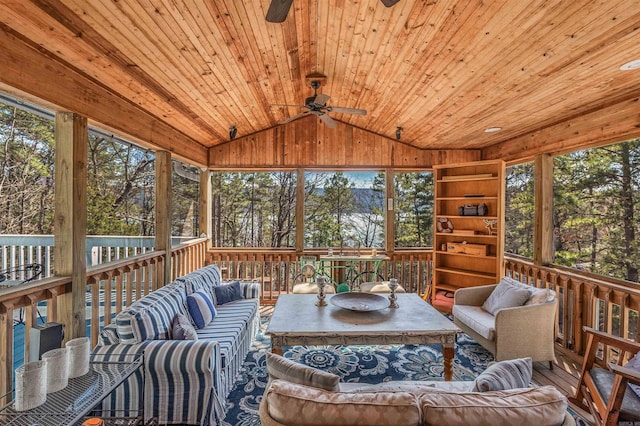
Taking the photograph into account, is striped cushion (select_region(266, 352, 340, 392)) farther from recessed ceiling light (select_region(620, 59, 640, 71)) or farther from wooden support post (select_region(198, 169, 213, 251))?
wooden support post (select_region(198, 169, 213, 251))

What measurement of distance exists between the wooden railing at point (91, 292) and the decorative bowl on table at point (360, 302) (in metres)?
2.23

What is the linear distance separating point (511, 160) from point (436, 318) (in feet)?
10.9

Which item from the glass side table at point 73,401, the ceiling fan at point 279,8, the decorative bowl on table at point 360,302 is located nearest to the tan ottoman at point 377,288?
the decorative bowl on table at point 360,302

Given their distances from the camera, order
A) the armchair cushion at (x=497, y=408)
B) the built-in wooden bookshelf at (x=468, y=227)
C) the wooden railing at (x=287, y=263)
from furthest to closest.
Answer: the wooden railing at (x=287, y=263) < the built-in wooden bookshelf at (x=468, y=227) < the armchair cushion at (x=497, y=408)

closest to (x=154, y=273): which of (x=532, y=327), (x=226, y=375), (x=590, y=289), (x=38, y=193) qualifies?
(x=226, y=375)

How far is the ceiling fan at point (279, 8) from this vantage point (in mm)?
1729

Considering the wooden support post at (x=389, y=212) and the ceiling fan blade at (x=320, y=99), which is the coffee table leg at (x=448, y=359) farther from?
the wooden support post at (x=389, y=212)

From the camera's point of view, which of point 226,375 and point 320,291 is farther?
point 320,291

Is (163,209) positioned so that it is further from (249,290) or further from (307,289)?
(307,289)

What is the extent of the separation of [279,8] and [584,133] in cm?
374

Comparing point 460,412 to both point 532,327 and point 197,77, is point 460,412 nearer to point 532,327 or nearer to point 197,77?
point 532,327

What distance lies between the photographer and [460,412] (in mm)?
1243

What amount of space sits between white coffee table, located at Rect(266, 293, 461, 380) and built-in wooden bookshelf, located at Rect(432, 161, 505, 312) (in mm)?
2275

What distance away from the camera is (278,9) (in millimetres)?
1815
